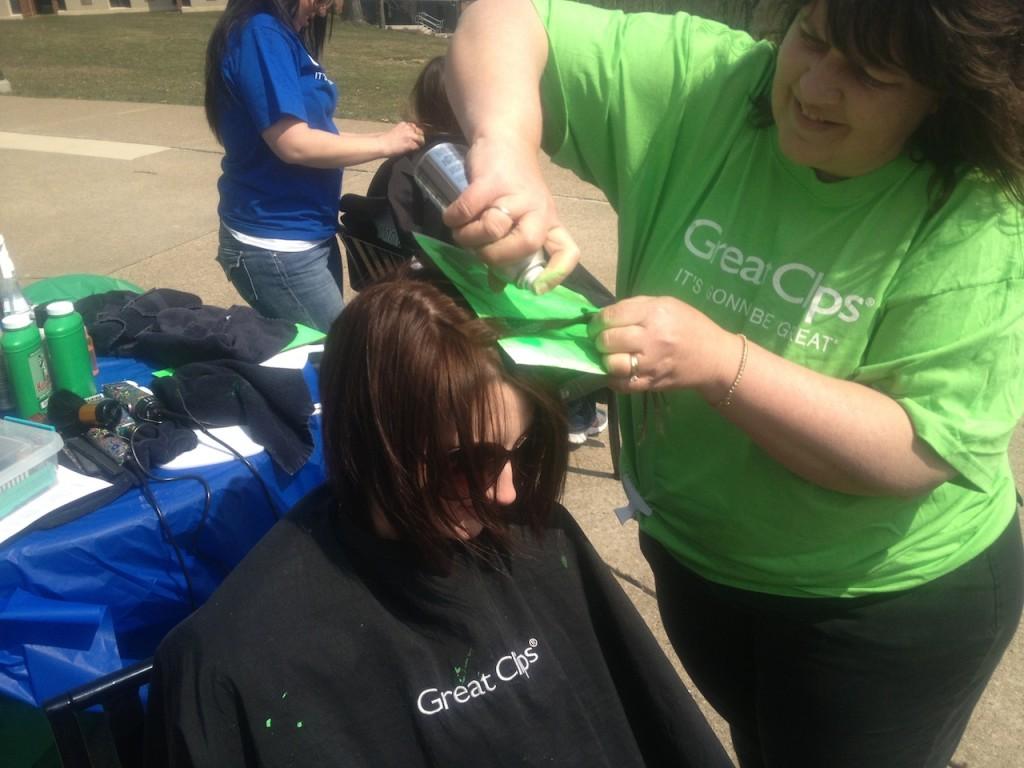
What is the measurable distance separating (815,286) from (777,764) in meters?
0.83

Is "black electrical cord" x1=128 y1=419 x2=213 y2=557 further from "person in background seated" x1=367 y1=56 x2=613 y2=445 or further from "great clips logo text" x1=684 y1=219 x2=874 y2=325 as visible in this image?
"great clips logo text" x1=684 y1=219 x2=874 y2=325

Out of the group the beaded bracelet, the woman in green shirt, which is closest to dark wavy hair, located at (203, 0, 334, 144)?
the woman in green shirt

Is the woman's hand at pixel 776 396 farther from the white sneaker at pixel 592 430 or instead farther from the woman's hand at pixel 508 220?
the white sneaker at pixel 592 430

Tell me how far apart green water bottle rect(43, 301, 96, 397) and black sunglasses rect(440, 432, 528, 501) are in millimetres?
1230

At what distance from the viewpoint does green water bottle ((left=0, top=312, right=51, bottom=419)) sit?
2.01 metres

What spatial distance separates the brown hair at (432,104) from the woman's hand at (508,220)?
2137 mm

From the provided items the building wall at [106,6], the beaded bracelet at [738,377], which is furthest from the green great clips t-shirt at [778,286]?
the building wall at [106,6]

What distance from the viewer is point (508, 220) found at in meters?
1.00

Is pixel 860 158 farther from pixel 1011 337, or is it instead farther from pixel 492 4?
pixel 492 4

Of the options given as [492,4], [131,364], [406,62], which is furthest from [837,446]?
[406,62]

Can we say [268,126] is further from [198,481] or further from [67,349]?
[198,481]

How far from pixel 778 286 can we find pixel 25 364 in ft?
5.51

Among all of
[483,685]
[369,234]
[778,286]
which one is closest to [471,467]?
[483,685]

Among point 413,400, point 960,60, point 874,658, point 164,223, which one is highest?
point 960,60
